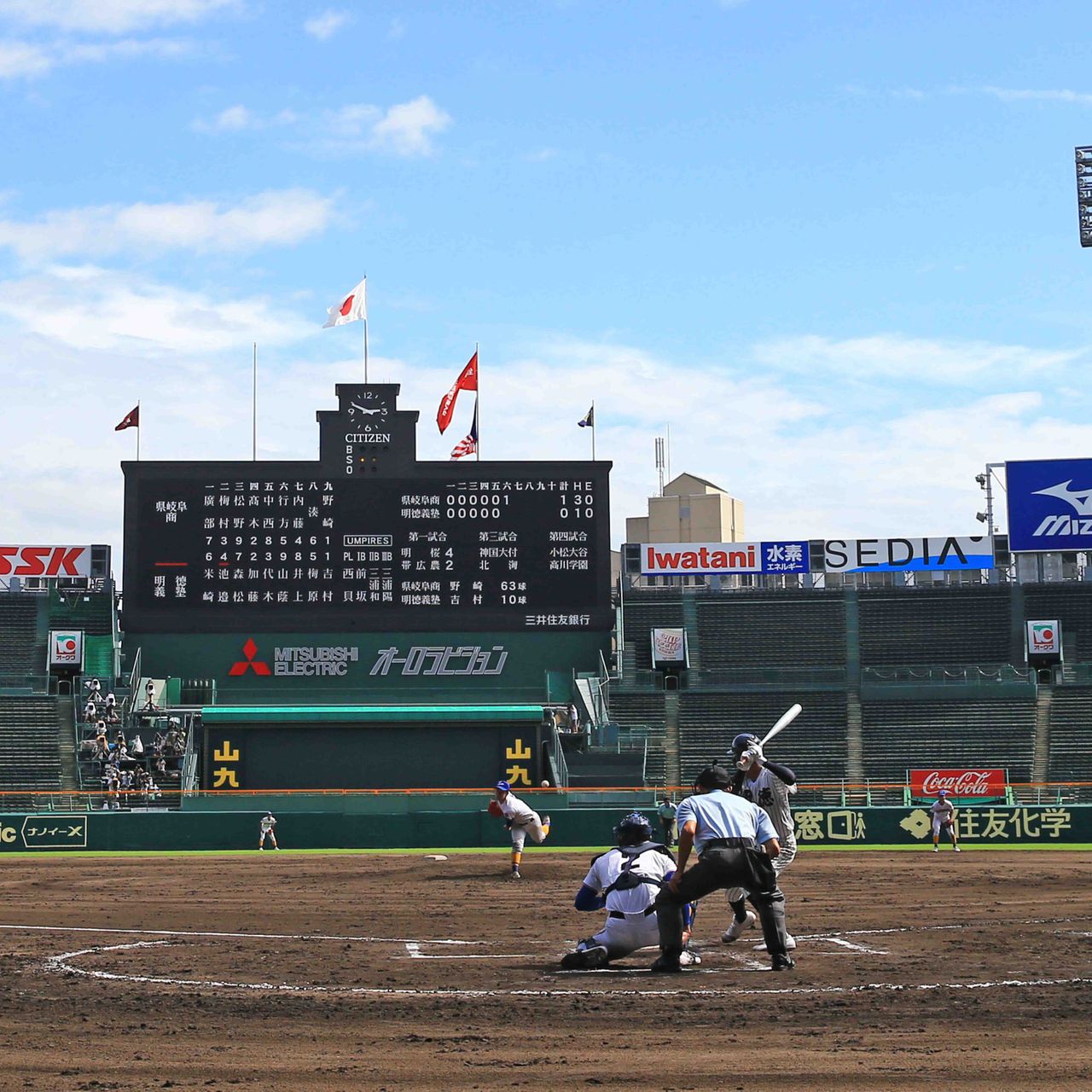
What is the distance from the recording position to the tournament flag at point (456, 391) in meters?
51.0

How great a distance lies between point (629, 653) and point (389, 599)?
9.83m

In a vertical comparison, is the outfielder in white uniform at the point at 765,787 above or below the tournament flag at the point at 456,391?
below

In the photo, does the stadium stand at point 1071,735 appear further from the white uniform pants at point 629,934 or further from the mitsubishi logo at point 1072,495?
the white uniform pants at point 629,934

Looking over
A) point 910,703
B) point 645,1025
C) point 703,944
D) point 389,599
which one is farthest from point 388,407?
point 645,1025

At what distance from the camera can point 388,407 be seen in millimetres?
46125

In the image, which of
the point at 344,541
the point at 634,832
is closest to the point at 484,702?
the point at 344,541

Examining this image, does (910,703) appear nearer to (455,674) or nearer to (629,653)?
(629,653)

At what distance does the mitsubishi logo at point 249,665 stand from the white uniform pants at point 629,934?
117 ft

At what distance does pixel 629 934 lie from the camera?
44.0ft

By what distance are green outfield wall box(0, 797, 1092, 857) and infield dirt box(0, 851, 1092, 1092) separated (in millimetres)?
14914

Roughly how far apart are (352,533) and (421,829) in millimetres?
11682

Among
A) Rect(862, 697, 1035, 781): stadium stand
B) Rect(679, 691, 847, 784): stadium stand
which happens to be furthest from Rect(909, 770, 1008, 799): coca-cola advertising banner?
Rect(679, 691, 847, 784): stadium stand

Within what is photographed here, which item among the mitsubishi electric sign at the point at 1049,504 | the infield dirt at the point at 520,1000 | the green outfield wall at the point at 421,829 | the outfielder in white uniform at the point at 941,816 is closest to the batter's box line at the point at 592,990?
the infield dirt at the point at 520,1000

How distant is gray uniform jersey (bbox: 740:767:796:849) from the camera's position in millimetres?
14648
